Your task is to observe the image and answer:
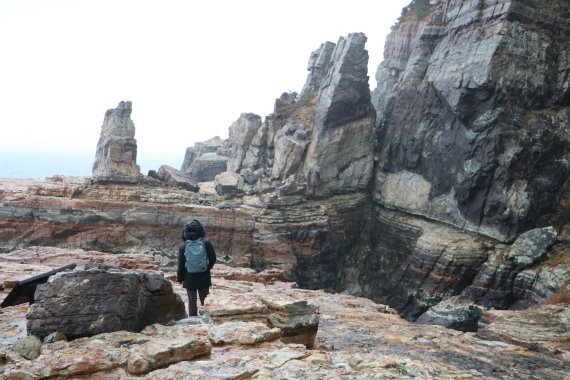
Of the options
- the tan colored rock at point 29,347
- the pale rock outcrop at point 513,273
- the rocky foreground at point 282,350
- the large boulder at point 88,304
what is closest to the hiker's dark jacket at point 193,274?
the rocky foreground at point 282,350

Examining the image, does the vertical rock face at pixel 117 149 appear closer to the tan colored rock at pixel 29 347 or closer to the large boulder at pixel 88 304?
the large boulder at pixel 88 304

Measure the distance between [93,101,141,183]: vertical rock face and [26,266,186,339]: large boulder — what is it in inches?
1067

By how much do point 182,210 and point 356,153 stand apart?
14800 mm

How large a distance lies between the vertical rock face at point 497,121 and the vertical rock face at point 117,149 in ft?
71.6

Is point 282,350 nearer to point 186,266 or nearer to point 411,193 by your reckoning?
point 186,266

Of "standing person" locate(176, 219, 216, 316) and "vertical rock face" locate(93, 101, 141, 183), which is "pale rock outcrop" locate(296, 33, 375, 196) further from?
Answer: "standing person" locate(176, 219, 216, 316)

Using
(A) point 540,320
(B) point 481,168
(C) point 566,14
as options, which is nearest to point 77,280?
(A) point 540,320

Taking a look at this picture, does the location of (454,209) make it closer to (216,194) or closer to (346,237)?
(346,237)

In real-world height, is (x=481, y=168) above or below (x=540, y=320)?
→ above

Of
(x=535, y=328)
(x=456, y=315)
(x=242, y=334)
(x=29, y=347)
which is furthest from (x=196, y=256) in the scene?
(x=456, y=315)

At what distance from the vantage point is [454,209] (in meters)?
30.5

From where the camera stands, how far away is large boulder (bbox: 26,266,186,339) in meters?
6.88

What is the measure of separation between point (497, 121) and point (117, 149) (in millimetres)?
27147

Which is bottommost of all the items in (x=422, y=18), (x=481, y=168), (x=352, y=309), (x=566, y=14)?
(x=352, y=309)
